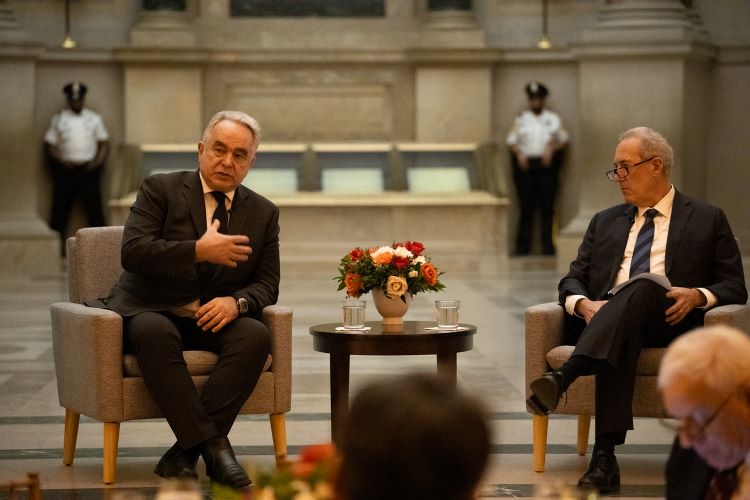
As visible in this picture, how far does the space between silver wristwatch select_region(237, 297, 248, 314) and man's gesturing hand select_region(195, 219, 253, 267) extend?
0.17 meters

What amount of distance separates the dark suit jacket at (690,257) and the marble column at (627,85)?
8.65 m

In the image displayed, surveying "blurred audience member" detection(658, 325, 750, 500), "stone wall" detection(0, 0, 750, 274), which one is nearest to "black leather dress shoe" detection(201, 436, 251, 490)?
"blurred audience member" detection(658, 325, 750, 500)

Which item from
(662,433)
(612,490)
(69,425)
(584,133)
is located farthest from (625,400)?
(584,133)

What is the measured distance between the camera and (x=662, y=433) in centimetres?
600

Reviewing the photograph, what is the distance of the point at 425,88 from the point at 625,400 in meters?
11.4

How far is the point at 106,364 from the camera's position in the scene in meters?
4.88

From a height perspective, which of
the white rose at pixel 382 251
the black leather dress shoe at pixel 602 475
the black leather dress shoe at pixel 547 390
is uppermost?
the white rose at pixel 382 251

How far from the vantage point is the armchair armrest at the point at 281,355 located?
16.6 feet

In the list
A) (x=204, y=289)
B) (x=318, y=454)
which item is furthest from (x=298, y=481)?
(x=204, y=289)

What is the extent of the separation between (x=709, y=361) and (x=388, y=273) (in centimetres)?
312

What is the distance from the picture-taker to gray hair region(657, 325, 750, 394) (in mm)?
2318

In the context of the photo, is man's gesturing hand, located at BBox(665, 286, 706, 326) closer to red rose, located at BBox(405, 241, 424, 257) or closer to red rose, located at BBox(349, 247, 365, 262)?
red rose, located at BBox(405, 241, 424, 257)

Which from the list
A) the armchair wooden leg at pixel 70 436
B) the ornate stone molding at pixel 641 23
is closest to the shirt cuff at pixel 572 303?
the armchair wooden leg at pixel 70 436

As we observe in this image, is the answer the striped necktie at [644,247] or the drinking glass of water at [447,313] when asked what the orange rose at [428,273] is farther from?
the striped necktie at [644,247]
